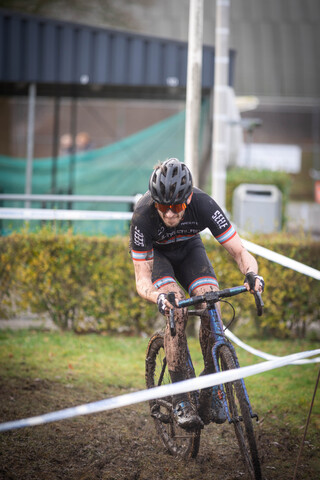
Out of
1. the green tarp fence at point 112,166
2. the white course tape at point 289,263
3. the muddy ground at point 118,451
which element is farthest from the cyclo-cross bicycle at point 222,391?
the green tarp fence at point 112,166

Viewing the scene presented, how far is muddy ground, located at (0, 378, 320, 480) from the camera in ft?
12.5

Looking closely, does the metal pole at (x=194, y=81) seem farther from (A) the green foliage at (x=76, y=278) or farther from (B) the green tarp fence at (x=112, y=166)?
(B) the green tarp fence at (x=112, y=166)

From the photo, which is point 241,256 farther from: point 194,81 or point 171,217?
point 194,81

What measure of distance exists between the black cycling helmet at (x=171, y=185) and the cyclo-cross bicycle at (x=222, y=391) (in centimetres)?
65

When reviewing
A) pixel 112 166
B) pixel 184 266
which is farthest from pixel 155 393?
pixel 112 166

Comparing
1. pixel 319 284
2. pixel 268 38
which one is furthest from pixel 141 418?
pixel 268 38

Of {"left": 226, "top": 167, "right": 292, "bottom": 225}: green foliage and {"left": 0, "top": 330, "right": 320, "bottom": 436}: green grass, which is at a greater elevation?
{"left": 226, "top": 167, "right": 292, "bottom": 225}: green foliage

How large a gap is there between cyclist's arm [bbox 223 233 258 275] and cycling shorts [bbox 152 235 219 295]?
23 centimetres

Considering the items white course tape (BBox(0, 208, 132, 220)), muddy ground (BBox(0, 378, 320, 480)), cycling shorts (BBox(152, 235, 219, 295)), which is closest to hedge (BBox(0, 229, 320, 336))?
white course tape (BBox(0, 208, 132, 220))

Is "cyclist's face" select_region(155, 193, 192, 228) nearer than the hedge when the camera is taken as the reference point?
Yes

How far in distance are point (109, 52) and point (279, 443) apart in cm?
1011

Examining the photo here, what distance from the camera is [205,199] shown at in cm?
396

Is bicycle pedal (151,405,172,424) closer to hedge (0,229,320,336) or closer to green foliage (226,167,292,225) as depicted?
hedge (0,229,320,336)

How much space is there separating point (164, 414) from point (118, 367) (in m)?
2.21
